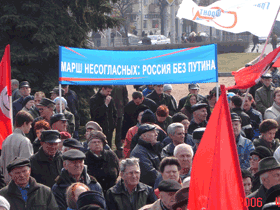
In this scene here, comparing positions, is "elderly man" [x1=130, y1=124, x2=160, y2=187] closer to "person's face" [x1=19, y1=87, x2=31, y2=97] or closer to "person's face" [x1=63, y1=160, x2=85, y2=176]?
"person's face" [x1=63, y1=160, x2=85, y2=176]

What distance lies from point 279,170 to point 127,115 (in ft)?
17.6

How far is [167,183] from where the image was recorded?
452cm

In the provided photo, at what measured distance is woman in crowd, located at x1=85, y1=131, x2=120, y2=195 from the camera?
6.32m

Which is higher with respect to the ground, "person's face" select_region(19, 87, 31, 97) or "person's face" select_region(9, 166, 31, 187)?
"person's face" select_region(19, 87, 31, 97)

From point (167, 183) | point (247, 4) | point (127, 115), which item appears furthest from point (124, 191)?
point (247, 4)

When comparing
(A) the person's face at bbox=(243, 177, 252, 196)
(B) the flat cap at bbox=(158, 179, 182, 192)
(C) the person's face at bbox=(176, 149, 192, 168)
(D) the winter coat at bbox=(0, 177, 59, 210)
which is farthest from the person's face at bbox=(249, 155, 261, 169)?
(D) the winter coat at bbox=(0, 177, 59, 210)

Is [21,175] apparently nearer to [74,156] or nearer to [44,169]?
[74,156]

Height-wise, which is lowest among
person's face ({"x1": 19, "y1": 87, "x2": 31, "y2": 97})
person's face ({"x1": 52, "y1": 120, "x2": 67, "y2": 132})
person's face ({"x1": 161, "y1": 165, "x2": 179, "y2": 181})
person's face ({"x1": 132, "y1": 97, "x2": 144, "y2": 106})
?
person's face ({"x1": 161, "y1": 165, "x2": 179, "y2": 181})

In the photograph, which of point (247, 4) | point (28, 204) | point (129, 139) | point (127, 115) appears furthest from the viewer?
point (247, 4)

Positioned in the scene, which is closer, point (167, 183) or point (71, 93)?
point (167, 183)

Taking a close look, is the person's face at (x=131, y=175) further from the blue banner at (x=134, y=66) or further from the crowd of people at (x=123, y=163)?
the blue banner at (x=134, y=66)

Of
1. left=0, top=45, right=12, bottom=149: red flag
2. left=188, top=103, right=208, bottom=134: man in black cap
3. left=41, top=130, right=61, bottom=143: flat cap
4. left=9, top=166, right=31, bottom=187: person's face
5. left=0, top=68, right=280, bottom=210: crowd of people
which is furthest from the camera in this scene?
left=188, top=103, right=208, bottom=134: man in black cap

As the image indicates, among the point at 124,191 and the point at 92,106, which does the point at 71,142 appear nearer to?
the point at 124,191

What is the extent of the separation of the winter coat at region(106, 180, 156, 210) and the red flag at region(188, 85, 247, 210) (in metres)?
1.79
